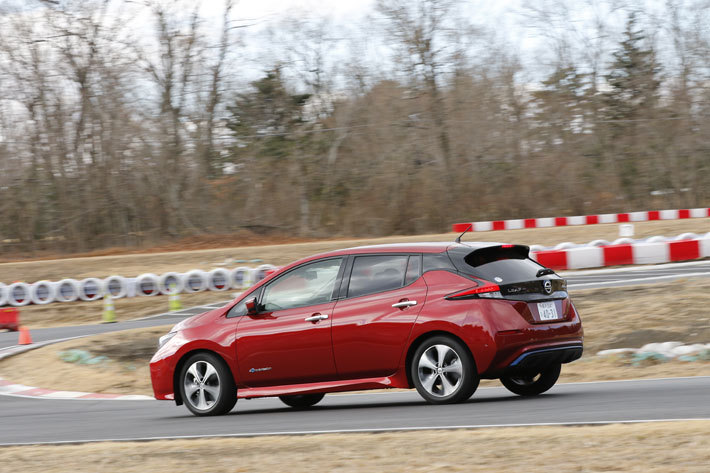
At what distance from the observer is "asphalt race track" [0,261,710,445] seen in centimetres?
716

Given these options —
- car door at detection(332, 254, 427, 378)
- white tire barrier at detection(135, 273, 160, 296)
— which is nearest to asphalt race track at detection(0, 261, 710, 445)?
car door at detection(332, 254, 427, 378)

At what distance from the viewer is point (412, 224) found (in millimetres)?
43688

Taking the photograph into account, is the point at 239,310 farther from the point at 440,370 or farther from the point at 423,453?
the point at 423,453

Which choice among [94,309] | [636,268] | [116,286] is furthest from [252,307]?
[116,286]

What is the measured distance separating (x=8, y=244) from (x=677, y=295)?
117 ft

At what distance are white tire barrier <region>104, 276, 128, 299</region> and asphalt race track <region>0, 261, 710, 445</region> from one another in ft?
48.0

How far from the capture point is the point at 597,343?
1280 centimetres

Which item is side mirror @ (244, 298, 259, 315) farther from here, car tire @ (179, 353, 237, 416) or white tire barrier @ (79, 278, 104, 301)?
white tire barrier @ (79, 278, 104, 301)

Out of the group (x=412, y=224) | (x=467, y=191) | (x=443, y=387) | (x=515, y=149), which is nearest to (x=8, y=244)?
(x=412, y=224)

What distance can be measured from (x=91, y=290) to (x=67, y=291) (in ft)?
2.22

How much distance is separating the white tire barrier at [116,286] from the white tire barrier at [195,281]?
175cm

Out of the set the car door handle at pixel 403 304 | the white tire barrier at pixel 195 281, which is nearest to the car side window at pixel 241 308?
the car door handle at pixel 403 304

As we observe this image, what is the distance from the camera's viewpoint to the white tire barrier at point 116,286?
25922 mm

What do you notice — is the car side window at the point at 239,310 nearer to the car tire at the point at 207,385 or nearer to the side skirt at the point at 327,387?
the car tire at the point at 207,385
